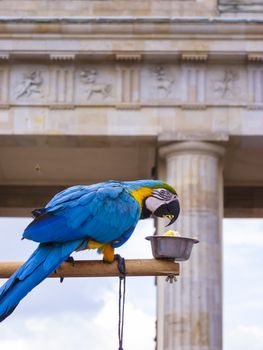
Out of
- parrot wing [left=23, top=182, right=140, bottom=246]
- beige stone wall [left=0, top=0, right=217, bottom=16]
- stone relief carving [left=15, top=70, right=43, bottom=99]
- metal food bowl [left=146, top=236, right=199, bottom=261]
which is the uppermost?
beige stone wall [left=0, top=0, right=217, bottom=16]

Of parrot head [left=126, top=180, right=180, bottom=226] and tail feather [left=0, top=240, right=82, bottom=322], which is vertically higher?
parrot head [left=126, top=180, right=180, bottom=226]

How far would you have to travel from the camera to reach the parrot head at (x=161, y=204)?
393 inches

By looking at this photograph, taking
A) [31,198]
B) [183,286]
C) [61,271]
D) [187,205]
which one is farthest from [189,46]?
[61,271]

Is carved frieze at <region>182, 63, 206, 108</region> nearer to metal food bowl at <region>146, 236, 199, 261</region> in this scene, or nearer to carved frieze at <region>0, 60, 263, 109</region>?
carved frieze at <region>0, 60, 263, 109</region>

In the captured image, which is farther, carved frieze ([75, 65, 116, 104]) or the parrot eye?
carved frieze ([75, 65, 116, 104])

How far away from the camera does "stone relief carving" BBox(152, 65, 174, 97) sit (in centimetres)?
2889

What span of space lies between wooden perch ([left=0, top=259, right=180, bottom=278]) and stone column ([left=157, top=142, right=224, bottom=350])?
17689mm

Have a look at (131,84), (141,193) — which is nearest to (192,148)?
(131,84)

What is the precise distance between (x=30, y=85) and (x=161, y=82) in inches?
139

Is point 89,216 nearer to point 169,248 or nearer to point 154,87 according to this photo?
point 169,248

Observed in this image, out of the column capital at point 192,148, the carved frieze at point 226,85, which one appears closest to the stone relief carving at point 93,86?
the column capital at point 192,148

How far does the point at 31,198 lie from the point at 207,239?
9940 millimetres

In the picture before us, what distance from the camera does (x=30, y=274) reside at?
29.6 feet

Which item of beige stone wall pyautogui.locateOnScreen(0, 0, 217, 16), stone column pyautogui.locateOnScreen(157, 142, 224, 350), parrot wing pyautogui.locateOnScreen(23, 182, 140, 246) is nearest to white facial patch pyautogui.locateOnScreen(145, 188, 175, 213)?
parrot wing pyautogui.locateOnScreen(23, 182, 140, 246)
